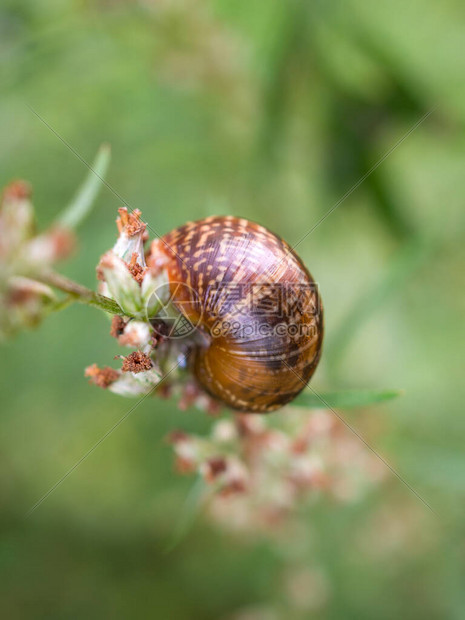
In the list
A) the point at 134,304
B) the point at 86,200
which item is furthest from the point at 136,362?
the point at 86,200

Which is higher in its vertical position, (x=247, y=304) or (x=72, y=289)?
(x=247, y=304)

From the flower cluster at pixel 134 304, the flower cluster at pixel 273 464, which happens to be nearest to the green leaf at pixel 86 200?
the flower cluster at pixel 134 304

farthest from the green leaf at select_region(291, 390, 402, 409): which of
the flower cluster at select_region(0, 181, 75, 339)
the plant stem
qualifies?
the flower cluster at select_region(0, 181, 75, 339)

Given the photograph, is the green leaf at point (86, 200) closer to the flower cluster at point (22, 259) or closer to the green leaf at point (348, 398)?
the flower cluster at point (22, 259)

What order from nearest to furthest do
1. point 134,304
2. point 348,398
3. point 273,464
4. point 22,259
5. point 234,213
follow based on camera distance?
point 22,259
point 134,304
point 348,398
point 273,464
point 234,213

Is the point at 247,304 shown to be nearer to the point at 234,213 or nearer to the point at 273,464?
the point at 273,464

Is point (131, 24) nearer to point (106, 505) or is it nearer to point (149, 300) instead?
point (149, 300)

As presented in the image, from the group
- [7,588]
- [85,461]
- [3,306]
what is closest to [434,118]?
[3,306]
